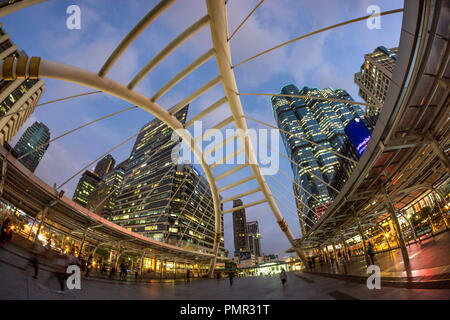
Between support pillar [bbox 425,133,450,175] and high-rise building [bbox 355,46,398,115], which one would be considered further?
high-rise building [bbox 355,46,398,115]

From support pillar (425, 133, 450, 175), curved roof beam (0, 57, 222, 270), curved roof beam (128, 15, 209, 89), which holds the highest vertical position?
curved roof beam (128, 15, 209, 89)

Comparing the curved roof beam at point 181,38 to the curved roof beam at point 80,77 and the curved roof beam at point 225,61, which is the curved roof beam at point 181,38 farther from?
the curved roof beam at point 80,77

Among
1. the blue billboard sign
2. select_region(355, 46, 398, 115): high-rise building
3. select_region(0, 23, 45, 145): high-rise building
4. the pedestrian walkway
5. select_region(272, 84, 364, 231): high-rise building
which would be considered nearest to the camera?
the pedestrian walkway

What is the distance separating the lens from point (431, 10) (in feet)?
11.5

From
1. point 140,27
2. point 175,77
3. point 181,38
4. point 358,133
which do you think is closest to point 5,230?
point 175,77

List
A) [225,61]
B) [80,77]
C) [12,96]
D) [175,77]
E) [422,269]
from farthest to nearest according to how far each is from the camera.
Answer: [12,96] → [225,61] → [175,77] → [80,77] → [422,269]

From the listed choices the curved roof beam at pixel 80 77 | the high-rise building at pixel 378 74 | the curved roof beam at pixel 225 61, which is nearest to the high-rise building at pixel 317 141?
the high-rise building at pixel 378 74

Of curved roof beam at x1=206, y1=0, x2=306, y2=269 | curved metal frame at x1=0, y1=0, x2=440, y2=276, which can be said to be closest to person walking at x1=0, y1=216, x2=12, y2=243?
curved metal frame at x1=0, y1=0, x2=440, y2=276

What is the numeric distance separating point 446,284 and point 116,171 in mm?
201119

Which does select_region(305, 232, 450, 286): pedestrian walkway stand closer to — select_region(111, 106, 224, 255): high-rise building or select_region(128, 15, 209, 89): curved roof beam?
select_region(128, 15, 209, 89): curved roof beam

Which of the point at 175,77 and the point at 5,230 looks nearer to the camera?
the point at 175,77

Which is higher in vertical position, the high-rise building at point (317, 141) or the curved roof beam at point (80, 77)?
the high-rise building at point (317, 141)

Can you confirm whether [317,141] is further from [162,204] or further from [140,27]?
[140,27]
